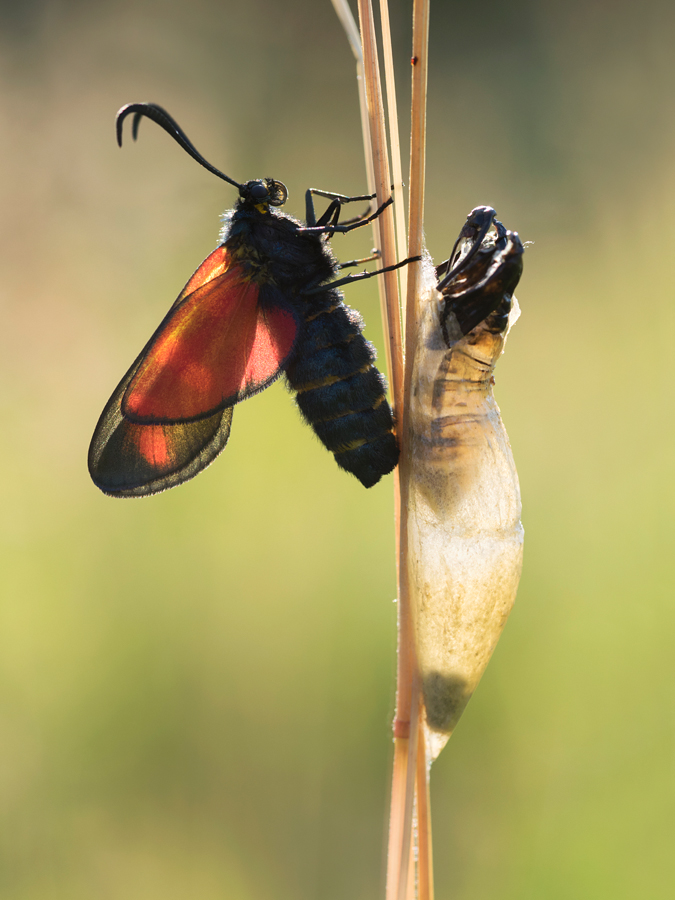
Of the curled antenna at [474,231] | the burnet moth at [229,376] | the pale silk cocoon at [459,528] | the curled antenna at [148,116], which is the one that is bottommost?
the pale silk cocoon at [459,528]

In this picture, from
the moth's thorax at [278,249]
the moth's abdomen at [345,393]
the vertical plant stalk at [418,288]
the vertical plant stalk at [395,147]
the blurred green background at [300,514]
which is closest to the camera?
the vertical plant stalk at [418,288]

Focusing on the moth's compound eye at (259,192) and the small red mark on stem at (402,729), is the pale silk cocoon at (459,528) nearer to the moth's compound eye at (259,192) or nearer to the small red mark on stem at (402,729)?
the small red mark on stem at (402,729)

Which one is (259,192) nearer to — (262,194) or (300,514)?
(262,194)

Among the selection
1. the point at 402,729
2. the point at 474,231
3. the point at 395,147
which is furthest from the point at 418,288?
the point at 402,729

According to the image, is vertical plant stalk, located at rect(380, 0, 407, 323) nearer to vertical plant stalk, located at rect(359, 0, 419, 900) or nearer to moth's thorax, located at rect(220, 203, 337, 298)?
vertical plant stalk, located at rect(359, 0, 419, 900)

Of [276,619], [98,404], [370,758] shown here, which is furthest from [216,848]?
[98,404]

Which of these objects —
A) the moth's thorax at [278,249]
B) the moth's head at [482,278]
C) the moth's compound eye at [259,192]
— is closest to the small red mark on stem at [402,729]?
the moth's head at [482,278]

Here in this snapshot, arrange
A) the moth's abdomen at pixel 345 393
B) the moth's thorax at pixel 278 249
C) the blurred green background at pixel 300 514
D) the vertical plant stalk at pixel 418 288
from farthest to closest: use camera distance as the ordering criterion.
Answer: the blurred green background at pixel 300 514 < the moth's thorax at pixel 278 249 < the moth's abdomen at pixel 345 393 < the vertical plant stalk at pixel 418 288
